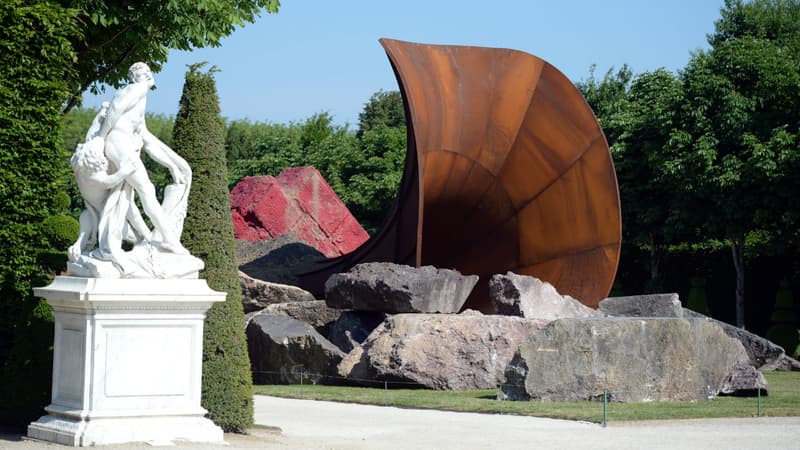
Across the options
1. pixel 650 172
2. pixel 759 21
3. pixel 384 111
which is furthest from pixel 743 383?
pixel 384 111

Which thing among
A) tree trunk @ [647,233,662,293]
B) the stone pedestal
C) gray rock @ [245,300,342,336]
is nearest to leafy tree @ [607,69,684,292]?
tree trunk @ [647,233,662,293]

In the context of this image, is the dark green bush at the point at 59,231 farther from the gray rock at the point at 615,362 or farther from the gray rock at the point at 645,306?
the gray rock at the point at 645,306

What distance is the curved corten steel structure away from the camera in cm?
1914

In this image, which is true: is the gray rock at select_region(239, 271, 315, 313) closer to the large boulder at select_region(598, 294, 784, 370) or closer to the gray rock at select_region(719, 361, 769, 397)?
the large boulder at select_region(598, 294, 784, 370)

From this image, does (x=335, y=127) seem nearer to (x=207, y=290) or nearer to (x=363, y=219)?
(x=363, y=219)

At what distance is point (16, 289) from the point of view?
10930mm

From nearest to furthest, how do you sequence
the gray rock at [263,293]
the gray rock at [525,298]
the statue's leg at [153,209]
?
the statue's leg at [153,209], the gray rock at [525,298], the gray rock at [263,293]

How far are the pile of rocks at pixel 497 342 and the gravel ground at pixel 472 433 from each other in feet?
5.96

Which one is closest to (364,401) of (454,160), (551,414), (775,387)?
(551,414)

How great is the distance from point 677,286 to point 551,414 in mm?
19537

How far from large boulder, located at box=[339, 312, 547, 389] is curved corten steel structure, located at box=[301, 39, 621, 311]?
8.79 ft

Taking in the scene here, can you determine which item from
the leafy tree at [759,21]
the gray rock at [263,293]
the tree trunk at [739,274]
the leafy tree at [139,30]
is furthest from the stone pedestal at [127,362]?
the leafy tree at [759,21]

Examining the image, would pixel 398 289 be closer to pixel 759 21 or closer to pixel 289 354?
pixel 289 354

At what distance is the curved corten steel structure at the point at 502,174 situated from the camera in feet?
62.8
